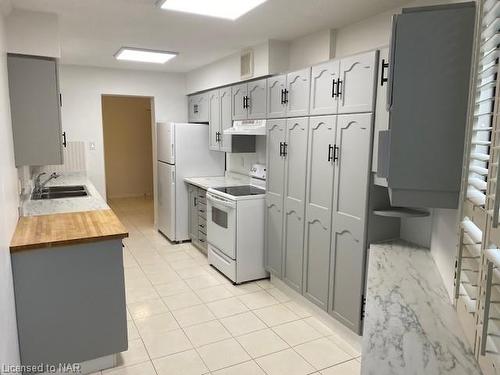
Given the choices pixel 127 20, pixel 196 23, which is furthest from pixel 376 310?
pixel 127 20

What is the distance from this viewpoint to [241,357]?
8.39ft

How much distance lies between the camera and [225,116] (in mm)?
4477

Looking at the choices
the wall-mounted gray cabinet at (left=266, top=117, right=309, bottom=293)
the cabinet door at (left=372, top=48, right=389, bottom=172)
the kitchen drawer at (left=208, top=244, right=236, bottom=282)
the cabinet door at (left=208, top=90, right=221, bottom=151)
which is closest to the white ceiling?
the cabinet door at (left=372, top=48, right=389, bottom=172)

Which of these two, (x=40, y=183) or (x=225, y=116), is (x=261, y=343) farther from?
(x=40, y=183)

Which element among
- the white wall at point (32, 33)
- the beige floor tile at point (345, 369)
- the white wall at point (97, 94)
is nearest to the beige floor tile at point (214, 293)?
the beige floor tile at point (345, 369)

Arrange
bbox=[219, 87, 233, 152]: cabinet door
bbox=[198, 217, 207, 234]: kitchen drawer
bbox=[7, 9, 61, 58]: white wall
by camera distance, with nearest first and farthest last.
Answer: bbox=[7, 9, 61, 58]: white wall < bbox=[219, 87, 233, 152]: cabinet door < bbox=[198, 217, 207, 234]: kitchen drawer

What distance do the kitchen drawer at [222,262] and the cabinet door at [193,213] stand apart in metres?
0.68

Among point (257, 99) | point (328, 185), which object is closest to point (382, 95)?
point (328, 185)

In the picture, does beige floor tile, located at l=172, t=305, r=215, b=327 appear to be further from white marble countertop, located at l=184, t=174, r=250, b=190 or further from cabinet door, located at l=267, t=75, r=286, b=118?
cabinet door, located at l=267, t=75, r=286, b=118

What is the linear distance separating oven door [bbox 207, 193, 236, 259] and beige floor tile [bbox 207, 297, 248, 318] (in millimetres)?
489

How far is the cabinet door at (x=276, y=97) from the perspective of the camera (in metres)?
3.30

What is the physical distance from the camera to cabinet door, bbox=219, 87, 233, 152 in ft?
14.4

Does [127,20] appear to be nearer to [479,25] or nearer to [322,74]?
[322,74]

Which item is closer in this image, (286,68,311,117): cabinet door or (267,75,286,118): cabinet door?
(286,68,311,117): cabinet door
